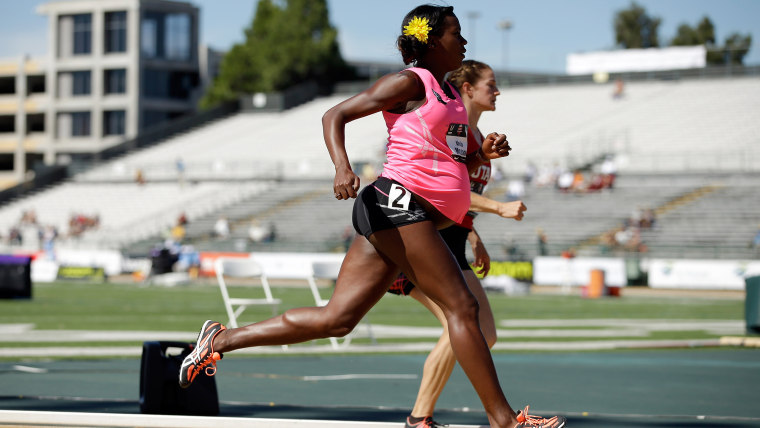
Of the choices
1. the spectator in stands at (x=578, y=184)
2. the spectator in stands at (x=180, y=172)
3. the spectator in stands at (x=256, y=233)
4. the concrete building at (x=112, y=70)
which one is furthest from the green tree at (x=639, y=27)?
the spectator in stands at (x=256, y=233)

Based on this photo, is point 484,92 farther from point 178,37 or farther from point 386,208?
point 178,37

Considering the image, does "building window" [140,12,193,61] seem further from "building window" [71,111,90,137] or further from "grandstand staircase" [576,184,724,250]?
"grandstand staircase" [576,184,724,250]

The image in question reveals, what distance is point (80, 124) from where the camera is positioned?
239 ft

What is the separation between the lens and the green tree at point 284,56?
229ft

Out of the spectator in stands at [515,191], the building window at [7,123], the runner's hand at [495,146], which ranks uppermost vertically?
the runner's hand at [495,146]

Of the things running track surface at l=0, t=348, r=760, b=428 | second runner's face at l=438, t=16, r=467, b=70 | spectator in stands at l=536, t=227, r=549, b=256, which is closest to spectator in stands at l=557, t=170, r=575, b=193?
spectator in stands at l=536, t=227, r=549, b=256

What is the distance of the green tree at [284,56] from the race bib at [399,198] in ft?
215

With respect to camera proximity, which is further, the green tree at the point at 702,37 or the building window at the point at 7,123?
the green tree at the point at 702,37

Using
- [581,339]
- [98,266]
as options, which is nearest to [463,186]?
[581,339]

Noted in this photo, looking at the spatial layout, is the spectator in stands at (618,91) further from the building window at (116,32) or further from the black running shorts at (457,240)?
the black running shorts at (457,240)

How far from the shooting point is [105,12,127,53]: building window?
71562 millimetres

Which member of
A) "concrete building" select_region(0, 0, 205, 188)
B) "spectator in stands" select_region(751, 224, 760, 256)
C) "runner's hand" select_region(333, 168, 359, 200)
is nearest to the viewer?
"runner's hand" select_region(333, 168, 359, 200)

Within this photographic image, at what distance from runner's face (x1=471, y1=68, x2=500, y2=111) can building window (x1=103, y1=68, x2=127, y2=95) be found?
6786cm

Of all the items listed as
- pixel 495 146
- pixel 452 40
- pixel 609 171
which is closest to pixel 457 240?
pixel 495 146
